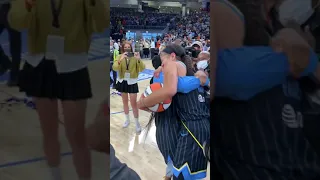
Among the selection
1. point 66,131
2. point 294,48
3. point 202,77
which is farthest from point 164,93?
point 294,48

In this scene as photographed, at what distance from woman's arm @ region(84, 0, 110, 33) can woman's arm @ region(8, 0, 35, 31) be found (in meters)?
0.13

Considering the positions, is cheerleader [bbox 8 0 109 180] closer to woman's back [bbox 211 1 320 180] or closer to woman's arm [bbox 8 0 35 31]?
woman's arm [bbox 8 0 35 31]

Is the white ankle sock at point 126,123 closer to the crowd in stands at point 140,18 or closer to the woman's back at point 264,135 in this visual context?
the woman's back at point 264,135

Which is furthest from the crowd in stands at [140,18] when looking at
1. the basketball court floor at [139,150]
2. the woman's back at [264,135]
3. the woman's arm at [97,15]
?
the woman's back at [264,135]

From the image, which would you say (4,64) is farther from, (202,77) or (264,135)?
(202,77)

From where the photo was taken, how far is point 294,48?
2.32ft

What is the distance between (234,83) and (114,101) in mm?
5167

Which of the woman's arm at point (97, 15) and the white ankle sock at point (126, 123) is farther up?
the woman's arm at point (97, 15)

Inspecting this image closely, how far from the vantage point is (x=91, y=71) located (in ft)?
2.72

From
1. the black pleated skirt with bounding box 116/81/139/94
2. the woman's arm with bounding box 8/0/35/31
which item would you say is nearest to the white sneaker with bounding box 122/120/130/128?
the black pleated skirt with bounding box 116/81/139/94

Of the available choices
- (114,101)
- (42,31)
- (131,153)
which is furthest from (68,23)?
(114,101)

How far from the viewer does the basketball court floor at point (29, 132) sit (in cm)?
81

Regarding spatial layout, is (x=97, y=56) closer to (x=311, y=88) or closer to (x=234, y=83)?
(x=234, y=83)

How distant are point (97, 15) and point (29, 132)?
12.8 inches
